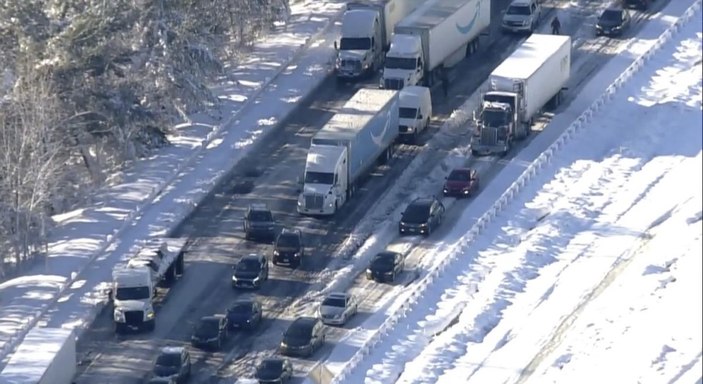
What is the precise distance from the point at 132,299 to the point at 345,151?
448 inches

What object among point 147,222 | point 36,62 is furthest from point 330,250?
point 36,62

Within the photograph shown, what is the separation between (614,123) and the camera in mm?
83625

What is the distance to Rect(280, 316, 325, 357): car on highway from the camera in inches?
2598

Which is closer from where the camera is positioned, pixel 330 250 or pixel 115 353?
pixel 115 353

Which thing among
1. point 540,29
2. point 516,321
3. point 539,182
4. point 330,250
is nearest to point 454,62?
point 540,29

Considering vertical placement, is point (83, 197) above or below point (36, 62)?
below

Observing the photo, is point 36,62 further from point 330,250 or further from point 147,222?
point 330,250

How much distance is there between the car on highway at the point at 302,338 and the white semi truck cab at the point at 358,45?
74.7ft

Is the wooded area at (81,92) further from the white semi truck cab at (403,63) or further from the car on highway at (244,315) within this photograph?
the car on highway at (244,315)

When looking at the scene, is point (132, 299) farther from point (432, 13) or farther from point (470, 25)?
point (470, 25)

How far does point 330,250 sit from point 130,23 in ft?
43.2

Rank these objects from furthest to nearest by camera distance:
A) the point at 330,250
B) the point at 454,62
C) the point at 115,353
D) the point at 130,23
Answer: the point at 454,62 < the point at 130,23 < the point at 330,250 < the point at 115,353

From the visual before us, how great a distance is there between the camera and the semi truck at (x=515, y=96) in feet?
264

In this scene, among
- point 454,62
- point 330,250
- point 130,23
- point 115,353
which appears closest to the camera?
point 115,353
